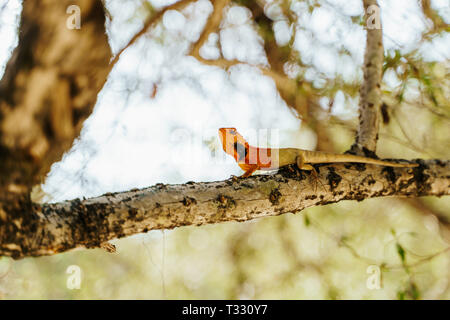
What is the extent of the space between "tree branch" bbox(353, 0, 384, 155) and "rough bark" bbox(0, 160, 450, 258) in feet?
0.57

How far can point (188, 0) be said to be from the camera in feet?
8.77

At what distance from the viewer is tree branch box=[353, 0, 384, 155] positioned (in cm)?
204

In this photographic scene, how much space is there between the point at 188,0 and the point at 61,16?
62.9 inches

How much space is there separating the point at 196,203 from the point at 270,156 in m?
0.57

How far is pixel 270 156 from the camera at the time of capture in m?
1.88

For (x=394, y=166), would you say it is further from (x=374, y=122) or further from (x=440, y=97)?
(x=440, y=97)

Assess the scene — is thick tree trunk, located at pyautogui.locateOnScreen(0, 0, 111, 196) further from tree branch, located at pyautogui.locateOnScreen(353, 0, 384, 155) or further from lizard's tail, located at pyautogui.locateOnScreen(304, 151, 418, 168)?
tree branch, located at pyautogui.locateOnScreen(353, 0, 384, 155)

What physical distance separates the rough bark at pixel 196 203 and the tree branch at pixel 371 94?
174 millimetres

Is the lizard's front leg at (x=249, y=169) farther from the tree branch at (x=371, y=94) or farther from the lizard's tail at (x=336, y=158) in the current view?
the tree branch at (x=371, y=94)

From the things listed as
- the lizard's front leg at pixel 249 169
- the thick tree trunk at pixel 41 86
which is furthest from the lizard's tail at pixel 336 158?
the thick tree trunk at pixel 41 86

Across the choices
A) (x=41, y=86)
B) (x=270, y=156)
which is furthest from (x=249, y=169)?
(x=41, y=86)

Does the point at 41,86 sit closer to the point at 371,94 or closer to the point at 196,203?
the point at 196,203

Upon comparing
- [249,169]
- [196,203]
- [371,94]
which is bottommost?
[196,203]
